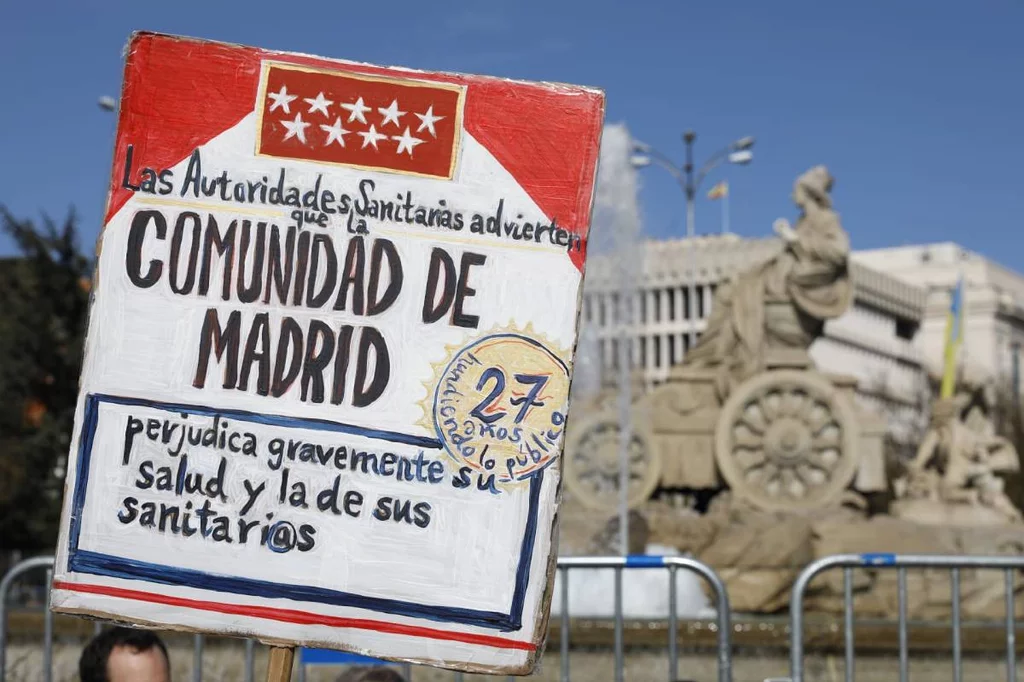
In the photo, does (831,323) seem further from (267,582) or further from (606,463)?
(267,582)

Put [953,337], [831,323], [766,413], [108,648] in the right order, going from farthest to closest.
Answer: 1. [831,323]
2. [953,337]
3. [766,413]
4. [108,648]

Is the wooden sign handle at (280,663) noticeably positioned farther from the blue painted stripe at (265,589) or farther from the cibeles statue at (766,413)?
the cibeles statue at (766,413)

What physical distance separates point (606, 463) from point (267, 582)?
35.5ft

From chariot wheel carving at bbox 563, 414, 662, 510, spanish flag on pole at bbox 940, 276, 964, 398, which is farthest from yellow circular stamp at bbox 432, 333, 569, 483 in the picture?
spanish flag on pole at bbox 940, 276, 964, 398

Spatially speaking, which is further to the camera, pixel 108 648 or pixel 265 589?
pixel 108 648

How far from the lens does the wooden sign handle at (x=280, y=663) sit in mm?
3070

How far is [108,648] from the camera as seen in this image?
357cm

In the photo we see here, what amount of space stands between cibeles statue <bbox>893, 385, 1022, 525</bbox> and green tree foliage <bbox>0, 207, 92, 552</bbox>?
19422 mm

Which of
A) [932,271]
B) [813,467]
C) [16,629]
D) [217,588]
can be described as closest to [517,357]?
[217,588]

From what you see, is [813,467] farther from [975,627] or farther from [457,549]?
[457,549]

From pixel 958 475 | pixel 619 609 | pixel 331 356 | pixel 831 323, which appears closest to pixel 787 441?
pixel 958 475

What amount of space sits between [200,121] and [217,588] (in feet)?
3.48

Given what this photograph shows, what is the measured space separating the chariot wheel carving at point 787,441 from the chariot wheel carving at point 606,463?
28.1 inches

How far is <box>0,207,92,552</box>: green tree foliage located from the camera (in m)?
29.6
